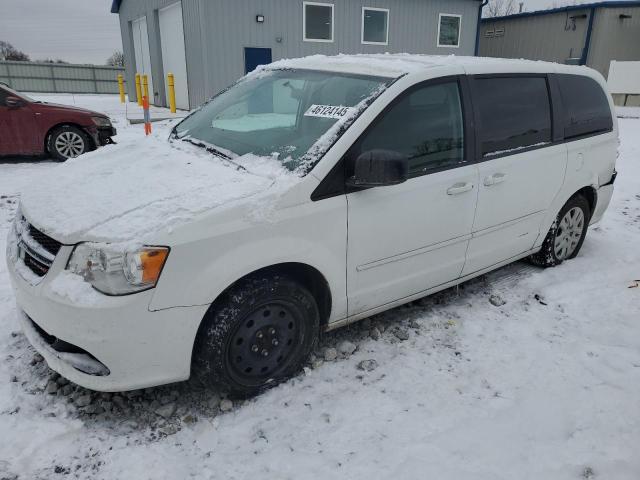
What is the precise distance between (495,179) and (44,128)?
25.0ft

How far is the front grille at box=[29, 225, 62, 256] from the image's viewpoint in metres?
2.39

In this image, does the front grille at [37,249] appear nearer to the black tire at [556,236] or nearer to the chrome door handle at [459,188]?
the chrome door handle at [459,188]

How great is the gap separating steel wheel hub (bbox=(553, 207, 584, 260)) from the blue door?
12.1 m

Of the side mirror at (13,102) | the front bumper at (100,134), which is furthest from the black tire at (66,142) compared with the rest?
the side mirror at (13,102)

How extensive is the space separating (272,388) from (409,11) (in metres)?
16.9

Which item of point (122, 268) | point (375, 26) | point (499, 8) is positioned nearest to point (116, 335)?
point (122, 268)

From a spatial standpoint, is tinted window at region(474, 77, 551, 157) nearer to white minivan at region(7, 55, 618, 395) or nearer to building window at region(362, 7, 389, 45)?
white minivan at region(7, 55, 618, 395)

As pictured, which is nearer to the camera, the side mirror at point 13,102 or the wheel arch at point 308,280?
the wheel arch at point 308,280

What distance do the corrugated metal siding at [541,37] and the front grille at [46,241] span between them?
24.3 meters

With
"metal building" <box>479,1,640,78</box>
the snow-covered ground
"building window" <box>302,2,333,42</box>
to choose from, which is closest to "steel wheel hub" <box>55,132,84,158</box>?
the snow-covered ground

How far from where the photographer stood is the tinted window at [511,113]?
345cm

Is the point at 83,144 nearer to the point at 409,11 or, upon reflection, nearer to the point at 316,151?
the point at 316,151

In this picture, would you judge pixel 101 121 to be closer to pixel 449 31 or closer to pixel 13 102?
pixel 13 102

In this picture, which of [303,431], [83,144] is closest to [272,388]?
[303,431]
